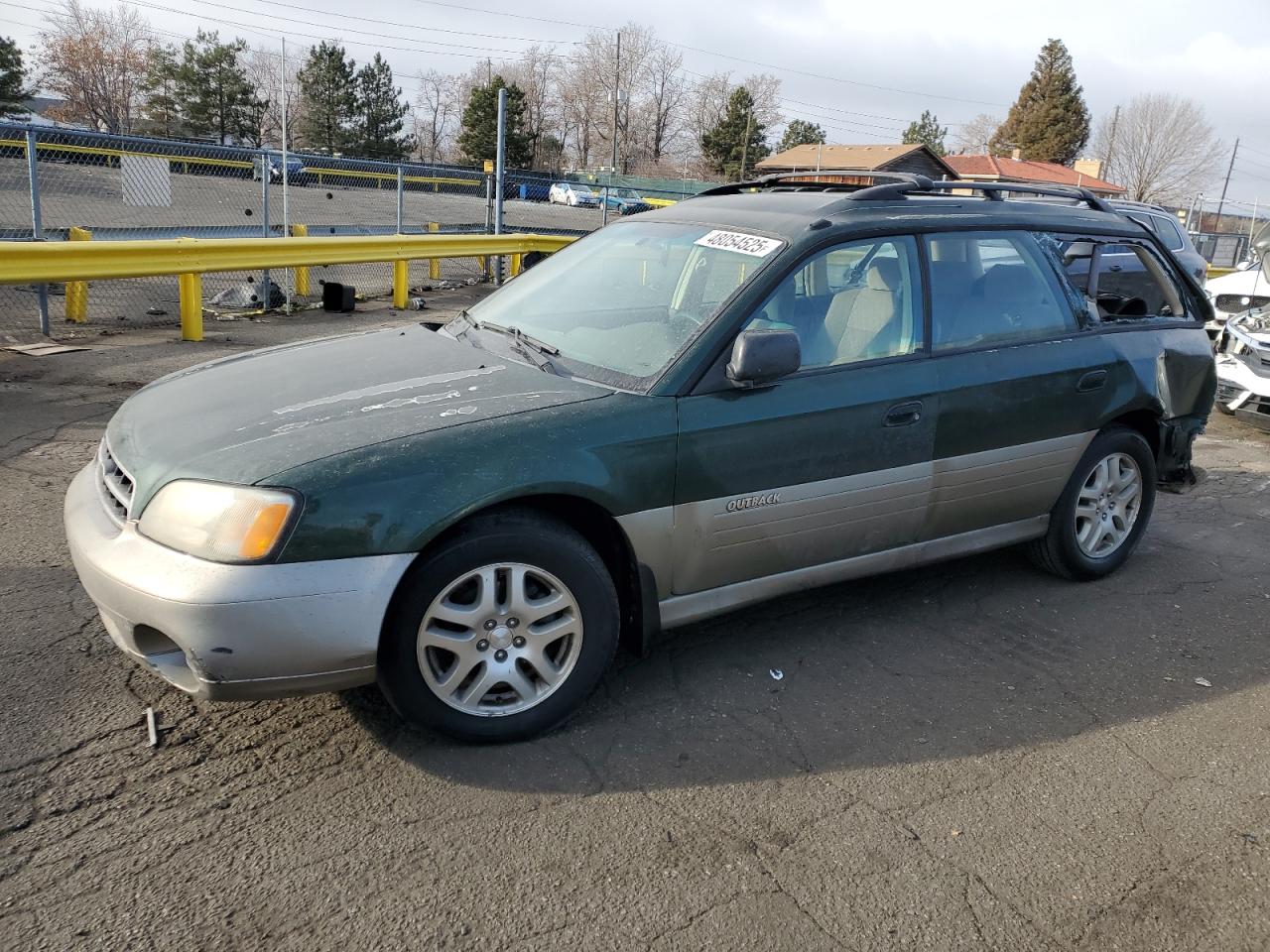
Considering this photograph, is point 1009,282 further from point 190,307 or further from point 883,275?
Result: point 190,307

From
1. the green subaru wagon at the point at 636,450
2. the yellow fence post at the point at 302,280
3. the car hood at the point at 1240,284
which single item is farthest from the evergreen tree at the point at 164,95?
the green subaru wagon at the point at 636,450

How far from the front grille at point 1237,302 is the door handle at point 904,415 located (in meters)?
9.26

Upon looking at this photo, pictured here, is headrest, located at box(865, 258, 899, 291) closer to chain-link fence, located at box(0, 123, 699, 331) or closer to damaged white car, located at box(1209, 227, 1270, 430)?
damaged white car, located at box(1209, 227, 1270, 430)

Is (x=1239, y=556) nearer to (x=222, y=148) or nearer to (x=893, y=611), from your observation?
(x=893, y=611)

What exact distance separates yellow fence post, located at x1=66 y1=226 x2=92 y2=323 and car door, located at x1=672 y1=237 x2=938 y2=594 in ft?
28.1

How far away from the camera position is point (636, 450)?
321 centimetres

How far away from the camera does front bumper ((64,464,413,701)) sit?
8.72 ft

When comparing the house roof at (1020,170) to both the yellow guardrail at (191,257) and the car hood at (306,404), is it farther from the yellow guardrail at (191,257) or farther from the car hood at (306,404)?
the car hood at (306,404)

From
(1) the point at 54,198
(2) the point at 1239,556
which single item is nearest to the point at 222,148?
(1) the point at 54,198

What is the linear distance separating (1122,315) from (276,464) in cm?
401

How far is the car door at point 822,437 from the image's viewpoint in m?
3.38

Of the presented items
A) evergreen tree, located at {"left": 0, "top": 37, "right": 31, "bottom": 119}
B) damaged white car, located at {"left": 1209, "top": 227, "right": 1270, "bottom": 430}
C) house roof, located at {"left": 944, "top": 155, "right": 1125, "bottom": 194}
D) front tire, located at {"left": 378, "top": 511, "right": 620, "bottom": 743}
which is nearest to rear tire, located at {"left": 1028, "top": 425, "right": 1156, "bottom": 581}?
front tire, located at {"left": 378, "top": 511, "right": 620, "bottom": 743}

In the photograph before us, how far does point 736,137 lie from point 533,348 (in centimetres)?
7120

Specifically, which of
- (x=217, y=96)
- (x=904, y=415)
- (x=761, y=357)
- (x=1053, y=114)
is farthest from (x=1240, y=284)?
(x=1053, y=114)
